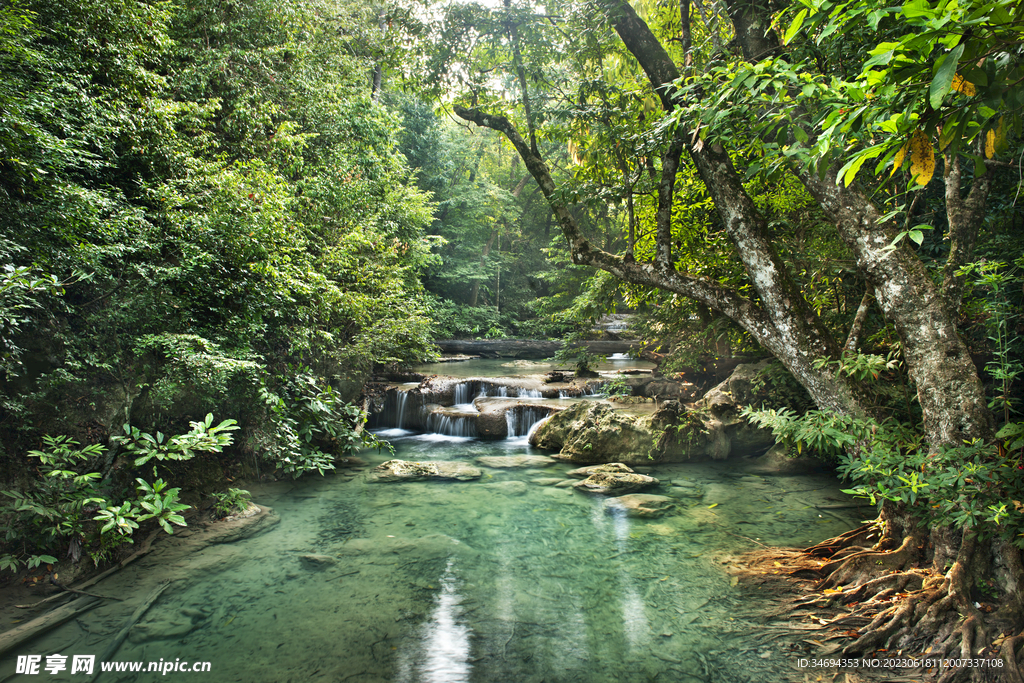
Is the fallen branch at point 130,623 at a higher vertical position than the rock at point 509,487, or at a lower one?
lower

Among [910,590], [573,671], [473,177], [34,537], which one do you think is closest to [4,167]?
[34,537]

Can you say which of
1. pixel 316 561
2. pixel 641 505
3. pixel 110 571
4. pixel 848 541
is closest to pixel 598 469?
pixel 641 505

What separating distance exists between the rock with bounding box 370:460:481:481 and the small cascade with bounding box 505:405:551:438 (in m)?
2.32

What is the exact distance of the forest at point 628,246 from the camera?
2.79 meters

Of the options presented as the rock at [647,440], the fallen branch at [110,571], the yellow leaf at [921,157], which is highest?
the yellow leaf at [921,157]

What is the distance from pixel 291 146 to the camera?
24.9 feet

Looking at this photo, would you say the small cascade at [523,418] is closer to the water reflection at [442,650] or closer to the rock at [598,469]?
the rock at [598,469]

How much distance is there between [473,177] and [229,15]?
21219 millimetres

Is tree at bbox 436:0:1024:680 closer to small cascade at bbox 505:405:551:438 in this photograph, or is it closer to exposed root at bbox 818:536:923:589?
exposed root at bbox 818:536:923:589

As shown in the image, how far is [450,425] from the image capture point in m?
10.3

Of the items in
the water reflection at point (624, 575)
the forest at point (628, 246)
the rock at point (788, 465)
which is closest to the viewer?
the forest at point (628, 246)

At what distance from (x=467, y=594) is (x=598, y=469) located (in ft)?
11.6

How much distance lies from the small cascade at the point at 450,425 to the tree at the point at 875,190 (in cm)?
567

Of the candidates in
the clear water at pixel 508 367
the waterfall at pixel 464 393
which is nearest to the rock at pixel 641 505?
the waterfall at pixel 464 393
